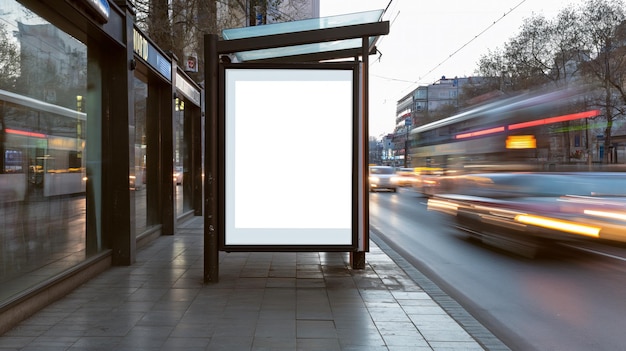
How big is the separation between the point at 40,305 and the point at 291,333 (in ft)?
8.82

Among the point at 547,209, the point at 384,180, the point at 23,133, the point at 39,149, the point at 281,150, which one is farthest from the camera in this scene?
the point at 384,180

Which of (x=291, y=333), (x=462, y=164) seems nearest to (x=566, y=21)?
(x=462, y=164)

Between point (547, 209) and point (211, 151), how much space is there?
5.43m

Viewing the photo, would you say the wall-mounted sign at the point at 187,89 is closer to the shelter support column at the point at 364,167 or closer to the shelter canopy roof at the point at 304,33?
the shelter canopy roof at the point at 304,33

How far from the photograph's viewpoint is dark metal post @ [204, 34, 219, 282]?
20.9 ft

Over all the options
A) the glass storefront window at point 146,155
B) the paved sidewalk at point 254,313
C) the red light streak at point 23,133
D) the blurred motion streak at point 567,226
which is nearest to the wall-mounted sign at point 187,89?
the glass storefront window at point 146,155

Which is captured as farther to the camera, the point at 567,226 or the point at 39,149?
the point at 567,226

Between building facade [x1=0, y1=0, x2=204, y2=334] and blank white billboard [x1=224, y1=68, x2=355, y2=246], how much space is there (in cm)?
205

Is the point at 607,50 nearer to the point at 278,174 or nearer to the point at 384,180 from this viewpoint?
the point at 384,180

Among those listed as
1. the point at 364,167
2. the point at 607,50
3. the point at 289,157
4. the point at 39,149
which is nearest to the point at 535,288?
the point at 364,167

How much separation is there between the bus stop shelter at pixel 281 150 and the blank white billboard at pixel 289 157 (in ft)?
0.04

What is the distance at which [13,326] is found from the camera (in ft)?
15.9

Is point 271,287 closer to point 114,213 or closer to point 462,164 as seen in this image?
point 114,213

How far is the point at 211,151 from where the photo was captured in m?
6.37
